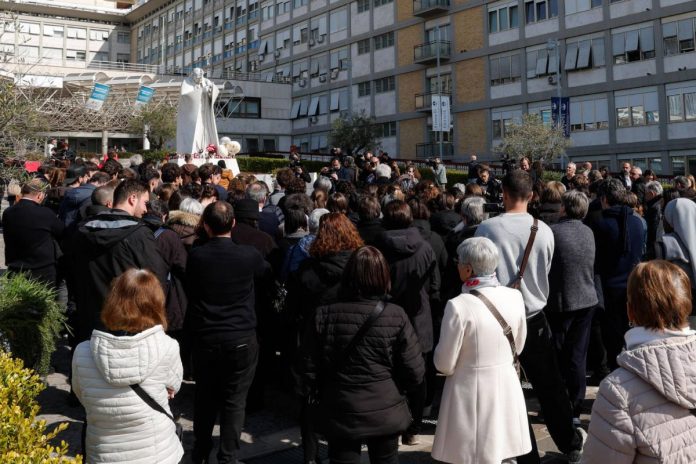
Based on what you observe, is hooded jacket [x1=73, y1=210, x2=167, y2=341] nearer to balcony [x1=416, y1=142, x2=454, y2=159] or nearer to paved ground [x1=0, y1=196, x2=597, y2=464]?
paved ground [x1=0, y1=196, x2=597, y2=464]

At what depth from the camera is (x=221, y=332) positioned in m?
4.75

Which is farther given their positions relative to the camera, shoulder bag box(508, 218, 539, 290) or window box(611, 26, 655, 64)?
window box(611, 26, 655, 64)

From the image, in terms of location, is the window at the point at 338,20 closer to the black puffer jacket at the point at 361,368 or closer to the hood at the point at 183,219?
the hood at the point at 183,219

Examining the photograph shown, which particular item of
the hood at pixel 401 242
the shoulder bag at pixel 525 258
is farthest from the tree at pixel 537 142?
the shoulder bag at pixel 525 258

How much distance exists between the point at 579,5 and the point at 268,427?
35.2 m

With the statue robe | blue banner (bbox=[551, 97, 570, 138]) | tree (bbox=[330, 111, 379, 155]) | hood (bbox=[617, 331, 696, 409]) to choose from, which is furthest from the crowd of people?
tree (bbox=[330, 111, 379, 155])

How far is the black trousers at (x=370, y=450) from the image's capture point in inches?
149

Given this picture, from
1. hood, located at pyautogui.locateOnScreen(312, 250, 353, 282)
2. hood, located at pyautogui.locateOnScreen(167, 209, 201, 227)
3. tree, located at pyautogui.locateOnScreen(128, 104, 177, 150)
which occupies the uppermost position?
tree, located at pyautogui.locateOnScreen(128, 104, 177, 150)

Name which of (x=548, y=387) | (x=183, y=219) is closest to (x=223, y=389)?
(x=183, y=219)

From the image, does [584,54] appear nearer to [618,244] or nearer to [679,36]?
[679,36]

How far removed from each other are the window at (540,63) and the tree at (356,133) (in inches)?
467

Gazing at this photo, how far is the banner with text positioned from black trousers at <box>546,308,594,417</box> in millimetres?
41172

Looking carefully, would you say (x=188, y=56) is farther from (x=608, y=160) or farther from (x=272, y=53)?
(x=608, y=160)

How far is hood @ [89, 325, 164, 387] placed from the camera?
3625 millimetres
